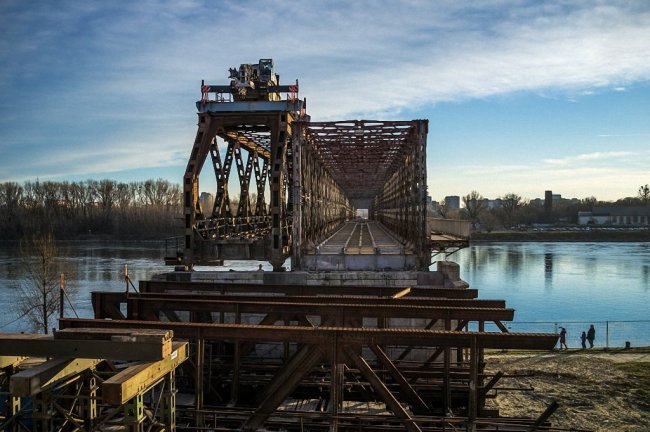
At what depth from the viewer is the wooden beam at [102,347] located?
7.32m

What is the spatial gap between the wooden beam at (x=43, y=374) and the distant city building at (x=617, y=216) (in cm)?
16638

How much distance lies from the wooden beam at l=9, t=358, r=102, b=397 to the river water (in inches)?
802

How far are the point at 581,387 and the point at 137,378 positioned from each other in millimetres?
16746

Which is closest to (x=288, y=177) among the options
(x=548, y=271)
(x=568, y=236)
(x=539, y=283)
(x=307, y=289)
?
(x=307, y=289)

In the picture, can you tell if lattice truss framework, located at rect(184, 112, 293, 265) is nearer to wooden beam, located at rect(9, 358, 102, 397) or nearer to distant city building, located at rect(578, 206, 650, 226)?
wooden beam, located at rect(9, 358, 102, 397)

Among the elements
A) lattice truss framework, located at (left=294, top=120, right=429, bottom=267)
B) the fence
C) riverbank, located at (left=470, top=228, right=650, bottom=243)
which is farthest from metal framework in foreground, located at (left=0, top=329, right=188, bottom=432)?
riverbank, located at (left=470, top=228, right=650, bottom=243)

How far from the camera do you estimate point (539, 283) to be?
53.4m

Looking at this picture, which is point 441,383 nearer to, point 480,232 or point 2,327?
point 2,327

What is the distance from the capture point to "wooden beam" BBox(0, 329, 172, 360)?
7.32m

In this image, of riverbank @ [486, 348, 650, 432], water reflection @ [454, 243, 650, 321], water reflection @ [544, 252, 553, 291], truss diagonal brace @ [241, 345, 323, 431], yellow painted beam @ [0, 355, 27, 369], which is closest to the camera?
yellow painted beam @ [0, 355, 27, 369]

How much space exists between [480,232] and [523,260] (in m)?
48.7

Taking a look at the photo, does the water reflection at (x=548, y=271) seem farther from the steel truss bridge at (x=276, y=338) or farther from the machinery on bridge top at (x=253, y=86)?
the machinery on bridge top at (x=253, y=86)

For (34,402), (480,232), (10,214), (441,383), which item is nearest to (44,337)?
(34,402)

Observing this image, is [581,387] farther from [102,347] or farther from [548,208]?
[548,208]
